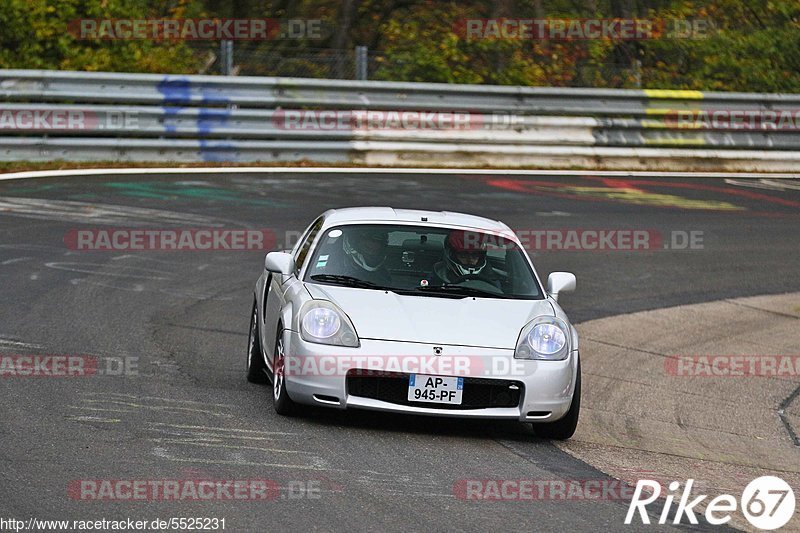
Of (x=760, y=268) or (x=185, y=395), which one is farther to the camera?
(x=760, y=268)

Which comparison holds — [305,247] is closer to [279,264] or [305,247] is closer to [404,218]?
[279,264]

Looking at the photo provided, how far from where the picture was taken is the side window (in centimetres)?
907

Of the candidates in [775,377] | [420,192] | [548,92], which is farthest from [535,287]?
[548,92]

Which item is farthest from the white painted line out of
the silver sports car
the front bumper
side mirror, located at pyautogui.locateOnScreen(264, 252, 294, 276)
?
the front bumper

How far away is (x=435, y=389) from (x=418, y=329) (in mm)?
393

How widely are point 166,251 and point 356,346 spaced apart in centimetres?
677

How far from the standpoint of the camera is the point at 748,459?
8352 mm

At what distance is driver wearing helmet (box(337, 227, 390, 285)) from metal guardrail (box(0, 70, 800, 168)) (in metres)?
10.7

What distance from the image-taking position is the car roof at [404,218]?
920cm

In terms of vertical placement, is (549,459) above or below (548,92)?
below

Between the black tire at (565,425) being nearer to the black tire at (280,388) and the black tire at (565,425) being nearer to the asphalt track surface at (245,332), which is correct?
the asphalt track surface at (245,332)

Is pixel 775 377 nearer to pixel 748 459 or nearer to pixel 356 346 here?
pixel 748 459

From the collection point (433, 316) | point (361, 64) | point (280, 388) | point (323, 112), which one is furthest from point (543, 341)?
point (361, 64)

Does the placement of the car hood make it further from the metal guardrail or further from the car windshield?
the metal guardrail
